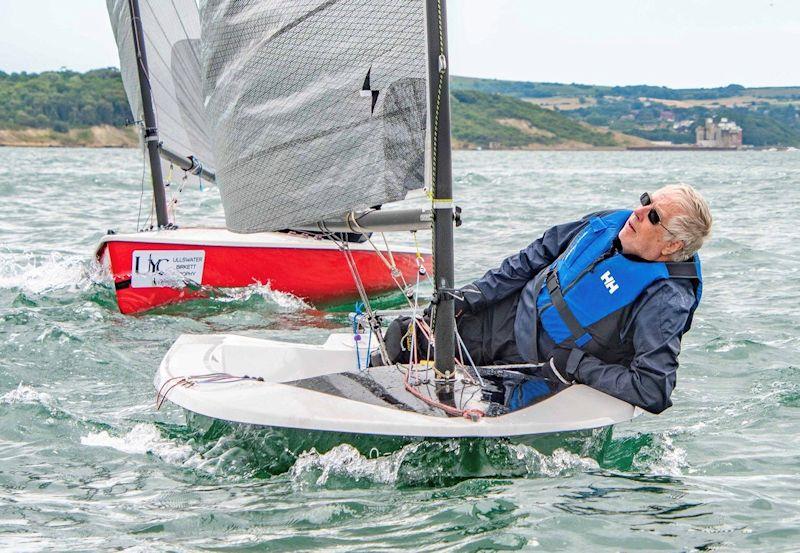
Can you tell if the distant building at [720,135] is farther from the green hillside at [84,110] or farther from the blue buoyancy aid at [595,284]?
the blue buoyancy aid at [595,284]

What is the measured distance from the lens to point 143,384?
5.25 m

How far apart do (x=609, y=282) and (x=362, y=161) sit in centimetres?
100

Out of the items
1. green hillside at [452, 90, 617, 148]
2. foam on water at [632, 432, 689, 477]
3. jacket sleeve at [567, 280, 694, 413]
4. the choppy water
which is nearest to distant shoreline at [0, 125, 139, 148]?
green hillside at [452, 90, 617, 148]

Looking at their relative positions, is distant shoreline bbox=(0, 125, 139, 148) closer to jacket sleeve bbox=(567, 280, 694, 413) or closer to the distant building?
the distant building

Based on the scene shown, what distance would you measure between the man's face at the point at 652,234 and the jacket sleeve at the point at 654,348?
11 centimetres

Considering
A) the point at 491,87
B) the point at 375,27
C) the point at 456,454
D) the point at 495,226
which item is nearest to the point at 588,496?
the point at 456,454

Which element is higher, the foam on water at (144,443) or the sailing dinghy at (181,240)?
the sailing dinghy at (181,240)

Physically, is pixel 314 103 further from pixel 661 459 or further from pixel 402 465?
pixel 661 459

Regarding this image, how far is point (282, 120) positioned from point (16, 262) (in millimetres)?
5892

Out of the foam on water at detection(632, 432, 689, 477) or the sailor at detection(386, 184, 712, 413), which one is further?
the foam on water at detection(632, 432, 689, 477)

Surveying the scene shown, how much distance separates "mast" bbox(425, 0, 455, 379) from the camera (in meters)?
3.61

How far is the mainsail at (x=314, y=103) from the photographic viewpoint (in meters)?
3.72

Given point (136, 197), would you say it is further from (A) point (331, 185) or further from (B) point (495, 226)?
(A) point (331, 185)

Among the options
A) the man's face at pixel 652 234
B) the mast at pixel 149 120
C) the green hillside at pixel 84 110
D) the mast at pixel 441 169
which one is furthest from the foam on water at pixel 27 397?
the green hillside at pixel 84 110
